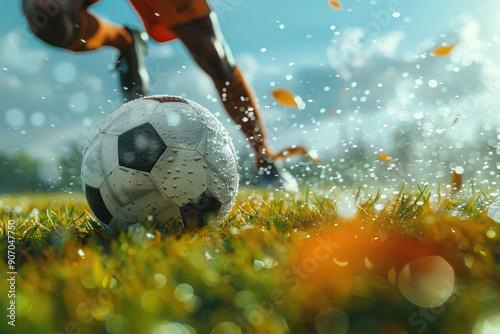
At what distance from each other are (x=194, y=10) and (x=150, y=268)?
282cm

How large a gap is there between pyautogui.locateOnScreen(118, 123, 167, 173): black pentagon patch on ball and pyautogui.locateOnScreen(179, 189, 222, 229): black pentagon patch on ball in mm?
288

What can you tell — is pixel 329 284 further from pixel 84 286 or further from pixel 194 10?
pixel 194 10

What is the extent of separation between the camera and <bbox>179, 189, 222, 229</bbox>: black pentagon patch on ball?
2.28 m

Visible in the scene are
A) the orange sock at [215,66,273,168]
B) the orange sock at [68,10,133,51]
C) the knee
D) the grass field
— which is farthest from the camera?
the orange sock at [215,66,273,168]

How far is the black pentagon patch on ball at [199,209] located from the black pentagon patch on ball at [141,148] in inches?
11.4

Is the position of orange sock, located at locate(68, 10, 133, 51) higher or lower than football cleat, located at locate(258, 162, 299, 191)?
higher

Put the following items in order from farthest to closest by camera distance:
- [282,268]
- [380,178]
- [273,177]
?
[273,177], [380,178], [282,268]

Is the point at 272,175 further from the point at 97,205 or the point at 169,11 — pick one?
the point at 97,205

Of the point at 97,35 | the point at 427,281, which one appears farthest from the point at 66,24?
the point at 427,281

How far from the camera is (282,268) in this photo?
4.62ft

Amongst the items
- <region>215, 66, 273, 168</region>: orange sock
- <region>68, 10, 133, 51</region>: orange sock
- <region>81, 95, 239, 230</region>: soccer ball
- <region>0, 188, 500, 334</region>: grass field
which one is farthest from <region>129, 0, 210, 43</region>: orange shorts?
<region>0, 188, 500, 334</region>: grass field

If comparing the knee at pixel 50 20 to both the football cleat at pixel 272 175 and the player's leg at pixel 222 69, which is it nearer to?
the player's leg at pixel 222 69

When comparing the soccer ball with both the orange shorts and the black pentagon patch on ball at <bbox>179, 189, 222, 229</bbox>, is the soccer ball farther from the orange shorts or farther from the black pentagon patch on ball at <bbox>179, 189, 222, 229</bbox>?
the orange shorts

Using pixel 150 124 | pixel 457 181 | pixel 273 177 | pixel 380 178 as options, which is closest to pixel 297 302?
pixel 150 124
